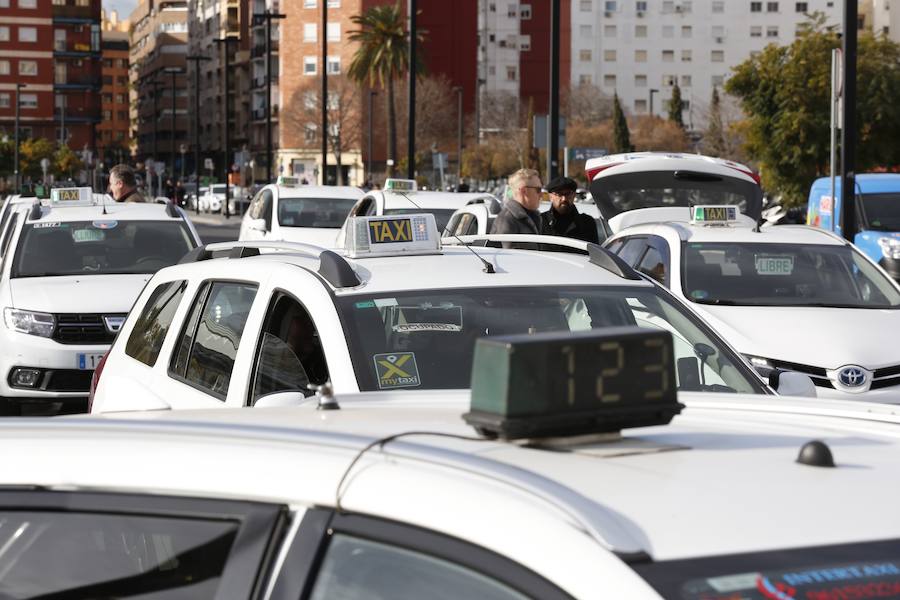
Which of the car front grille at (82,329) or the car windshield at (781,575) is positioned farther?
the car front grille at (82,329)

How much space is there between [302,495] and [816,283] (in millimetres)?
9279

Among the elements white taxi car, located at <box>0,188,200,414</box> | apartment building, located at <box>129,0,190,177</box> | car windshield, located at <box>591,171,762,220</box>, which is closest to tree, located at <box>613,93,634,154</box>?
apartment building, located at <box>129,0,190,177</box>

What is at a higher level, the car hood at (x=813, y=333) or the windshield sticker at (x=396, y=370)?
the windshield sticker at (x=396, y=370)

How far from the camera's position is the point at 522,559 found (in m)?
1.93

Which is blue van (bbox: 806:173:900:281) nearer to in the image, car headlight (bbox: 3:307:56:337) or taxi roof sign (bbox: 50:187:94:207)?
taxi roof sign (bbox: 50:187:94:207)

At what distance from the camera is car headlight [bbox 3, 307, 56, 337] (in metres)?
11.5

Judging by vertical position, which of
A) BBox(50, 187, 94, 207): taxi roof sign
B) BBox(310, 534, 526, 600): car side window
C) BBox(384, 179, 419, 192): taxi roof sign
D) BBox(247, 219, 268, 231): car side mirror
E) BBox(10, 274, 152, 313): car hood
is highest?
BBox(384, 179, 419, 192): taxi roof sign

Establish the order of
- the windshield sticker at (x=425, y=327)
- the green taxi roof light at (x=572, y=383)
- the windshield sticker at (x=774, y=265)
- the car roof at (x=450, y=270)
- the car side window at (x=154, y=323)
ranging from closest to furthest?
the green taxi roof light at (x=572, y=383) → the windshield sticker at (x=425, y=327) → the car roof at (x=450, y=270) → the car side window at (x=154, y=323) → the windshield sticker at (x=774, y=265)

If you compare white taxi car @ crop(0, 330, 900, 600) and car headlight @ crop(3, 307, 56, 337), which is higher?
white taxi car @ crop(0, 330, 900, 600)

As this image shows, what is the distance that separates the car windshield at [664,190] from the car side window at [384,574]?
15.0m

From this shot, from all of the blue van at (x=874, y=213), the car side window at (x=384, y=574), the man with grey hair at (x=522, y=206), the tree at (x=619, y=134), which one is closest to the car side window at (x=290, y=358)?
the car side window at (x=384, y=574)

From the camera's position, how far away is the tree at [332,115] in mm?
99188

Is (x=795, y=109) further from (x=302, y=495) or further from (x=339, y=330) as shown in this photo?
(x=302, y=495)

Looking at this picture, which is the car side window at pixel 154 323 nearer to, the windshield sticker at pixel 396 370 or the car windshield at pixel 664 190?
the windshield sticker at pixel 396 370
